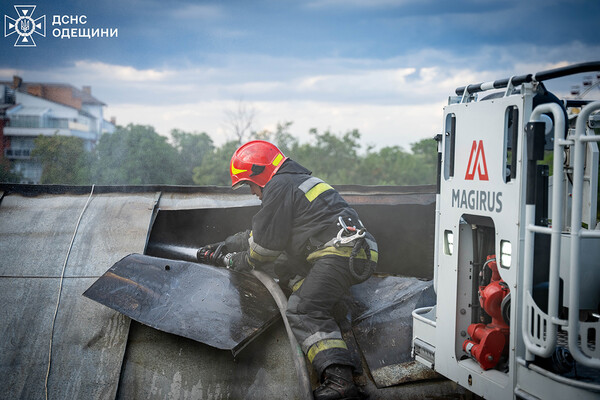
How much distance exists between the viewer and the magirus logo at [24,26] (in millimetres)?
7762

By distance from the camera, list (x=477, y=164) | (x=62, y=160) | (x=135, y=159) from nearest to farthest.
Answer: (x=477, y=164) < (x=62, y=160) < (x=135, y=159)

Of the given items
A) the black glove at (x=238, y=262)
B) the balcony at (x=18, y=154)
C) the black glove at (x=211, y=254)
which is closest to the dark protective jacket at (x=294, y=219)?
the black glove at (x=238, y=262)

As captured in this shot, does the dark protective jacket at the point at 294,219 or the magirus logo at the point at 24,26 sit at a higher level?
the magirus logo at the point at 24,26

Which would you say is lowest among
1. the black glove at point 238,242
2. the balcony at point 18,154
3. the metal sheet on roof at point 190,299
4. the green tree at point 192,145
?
the metal sheet on roof at point 190,299

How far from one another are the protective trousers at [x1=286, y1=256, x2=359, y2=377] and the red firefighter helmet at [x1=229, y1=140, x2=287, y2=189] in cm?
96

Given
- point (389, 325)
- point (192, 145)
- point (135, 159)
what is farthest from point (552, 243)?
point (192, 145)

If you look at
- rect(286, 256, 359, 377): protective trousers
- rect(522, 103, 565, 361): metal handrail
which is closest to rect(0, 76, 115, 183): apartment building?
rect(286, 256, 359, 377): protective trousers

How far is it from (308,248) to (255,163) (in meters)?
0.89

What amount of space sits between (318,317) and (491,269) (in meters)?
1.25

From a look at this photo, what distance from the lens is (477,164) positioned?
290 centimetres

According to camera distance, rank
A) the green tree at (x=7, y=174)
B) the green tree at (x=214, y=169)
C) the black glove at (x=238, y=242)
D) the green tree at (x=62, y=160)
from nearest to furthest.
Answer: the black glove at (x=238, y=242)
the green tree at (x=7, y=174)
the green tree at (x=62, y=160)
the green tree at (x=214, y=169)

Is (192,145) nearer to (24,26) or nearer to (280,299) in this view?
(24,26)

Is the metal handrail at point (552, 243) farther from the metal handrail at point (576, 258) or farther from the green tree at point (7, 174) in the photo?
the green tree at point (7, 174)

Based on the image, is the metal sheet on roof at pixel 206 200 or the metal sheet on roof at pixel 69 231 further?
the metal sheet on roof at pixel 206 200
